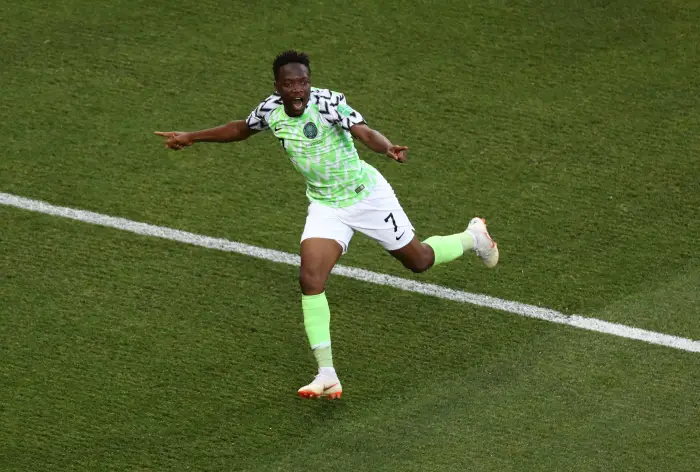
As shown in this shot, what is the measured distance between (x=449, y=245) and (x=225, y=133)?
5.37 feet

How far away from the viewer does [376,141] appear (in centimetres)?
766

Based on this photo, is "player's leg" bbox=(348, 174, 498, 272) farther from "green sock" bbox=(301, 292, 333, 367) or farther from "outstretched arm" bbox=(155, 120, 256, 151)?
"outstretched arm" bbox=(155, 120, 256, 151)

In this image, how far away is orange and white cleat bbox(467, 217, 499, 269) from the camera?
8.79m

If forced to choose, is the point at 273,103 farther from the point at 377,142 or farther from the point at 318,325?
the point at 318,325

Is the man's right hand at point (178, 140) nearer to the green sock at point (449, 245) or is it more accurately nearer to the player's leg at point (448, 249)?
the player's leg at point (448, 249)

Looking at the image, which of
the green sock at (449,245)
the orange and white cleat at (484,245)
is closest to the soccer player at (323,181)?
the green sock at (449,245)

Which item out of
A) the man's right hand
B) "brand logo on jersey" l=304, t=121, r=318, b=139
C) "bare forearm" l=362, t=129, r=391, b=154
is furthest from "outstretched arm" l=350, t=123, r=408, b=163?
the man's right hand

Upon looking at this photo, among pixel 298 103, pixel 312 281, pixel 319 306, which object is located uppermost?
pixel 298 103

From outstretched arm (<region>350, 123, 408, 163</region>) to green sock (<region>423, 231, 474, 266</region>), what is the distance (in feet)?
3.53

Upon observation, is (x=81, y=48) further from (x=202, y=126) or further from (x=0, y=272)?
(x=0, y=272)

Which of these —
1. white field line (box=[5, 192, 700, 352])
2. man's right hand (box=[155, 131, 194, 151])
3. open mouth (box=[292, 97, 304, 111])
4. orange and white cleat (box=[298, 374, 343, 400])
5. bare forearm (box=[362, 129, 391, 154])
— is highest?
open mouth (box=[292, 97, 304, 111])

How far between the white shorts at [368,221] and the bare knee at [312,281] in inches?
9.8

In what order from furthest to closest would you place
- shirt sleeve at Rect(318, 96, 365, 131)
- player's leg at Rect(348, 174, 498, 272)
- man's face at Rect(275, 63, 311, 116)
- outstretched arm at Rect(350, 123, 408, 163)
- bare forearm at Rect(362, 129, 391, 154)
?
player's leg at Rect(348, 174, 498, 272) < shirt sleeve at Rect(318, 96, 365, 131) < man's face at Rect(275, 63, 311, 116) < bare forearm at Rect(362, 129, 391, 154) < outstretched arm at Rect(350, 123, 408, 163)

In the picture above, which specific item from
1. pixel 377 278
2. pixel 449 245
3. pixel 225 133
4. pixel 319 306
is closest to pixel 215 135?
pixel 225 133
